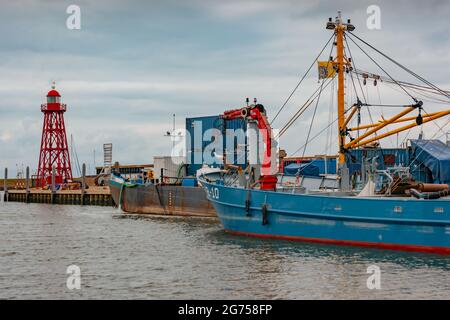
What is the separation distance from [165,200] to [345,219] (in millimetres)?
21267

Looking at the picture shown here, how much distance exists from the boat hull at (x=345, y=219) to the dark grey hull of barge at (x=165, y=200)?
12728 millimetres

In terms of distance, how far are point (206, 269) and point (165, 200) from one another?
23.3 meters

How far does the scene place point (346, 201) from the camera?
23344 millimetres

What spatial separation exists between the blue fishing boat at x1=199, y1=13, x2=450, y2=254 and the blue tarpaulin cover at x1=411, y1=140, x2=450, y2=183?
0.05m

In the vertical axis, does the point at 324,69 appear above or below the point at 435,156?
above

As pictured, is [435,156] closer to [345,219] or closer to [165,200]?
[345,219]
